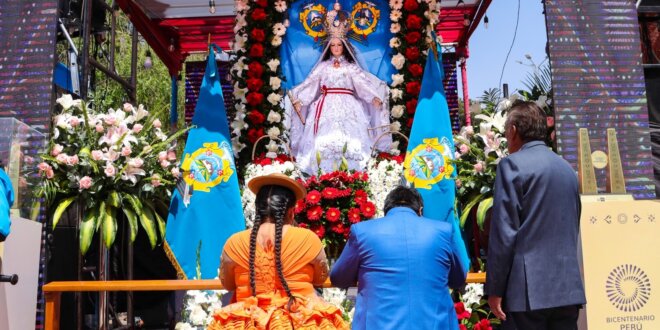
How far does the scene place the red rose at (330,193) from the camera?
6.31m

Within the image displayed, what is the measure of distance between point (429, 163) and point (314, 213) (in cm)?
154

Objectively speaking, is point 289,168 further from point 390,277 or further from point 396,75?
point 390,277

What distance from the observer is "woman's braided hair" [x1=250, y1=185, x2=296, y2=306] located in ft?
10.8

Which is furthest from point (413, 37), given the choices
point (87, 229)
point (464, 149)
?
point (87, 229)

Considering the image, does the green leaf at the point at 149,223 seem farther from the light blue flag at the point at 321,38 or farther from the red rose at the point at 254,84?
the light blue flag at the point at 321,38

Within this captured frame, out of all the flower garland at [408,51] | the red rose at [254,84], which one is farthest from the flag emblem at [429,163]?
the red rose at [254,84]

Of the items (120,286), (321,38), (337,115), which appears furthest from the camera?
(321,38)

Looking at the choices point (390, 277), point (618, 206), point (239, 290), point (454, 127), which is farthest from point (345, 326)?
point (454, 127)

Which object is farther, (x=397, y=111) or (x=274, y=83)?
(x=274, y=83)

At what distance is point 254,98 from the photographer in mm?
8930

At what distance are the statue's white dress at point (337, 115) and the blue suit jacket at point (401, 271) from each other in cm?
482

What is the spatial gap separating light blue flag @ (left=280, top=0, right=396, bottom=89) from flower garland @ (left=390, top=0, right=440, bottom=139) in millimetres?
206

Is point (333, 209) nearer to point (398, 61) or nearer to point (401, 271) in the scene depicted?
point (401, 271)

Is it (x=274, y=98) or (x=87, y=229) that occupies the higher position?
(x=274, y=98)
